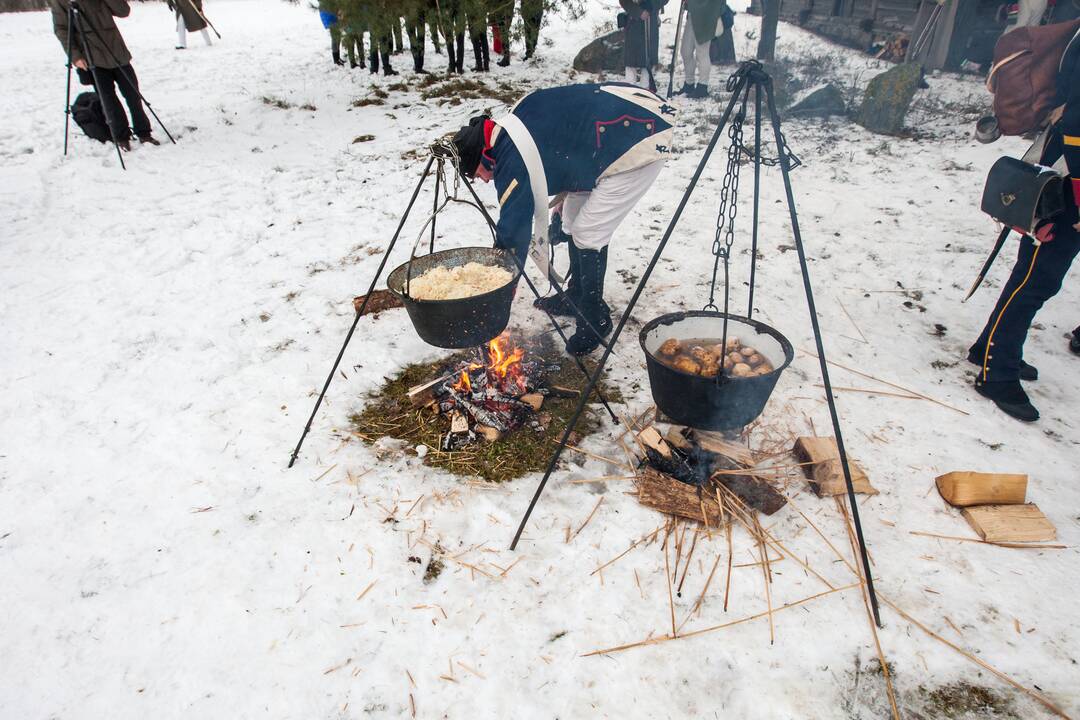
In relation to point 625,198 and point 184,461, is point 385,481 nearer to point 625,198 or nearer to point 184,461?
point 184,461

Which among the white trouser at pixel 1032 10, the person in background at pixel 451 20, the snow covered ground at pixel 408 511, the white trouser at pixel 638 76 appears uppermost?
Answer: the person in background at pixel 451 20

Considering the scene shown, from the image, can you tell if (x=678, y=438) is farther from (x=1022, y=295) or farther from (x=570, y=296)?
(x=1022, y=295)

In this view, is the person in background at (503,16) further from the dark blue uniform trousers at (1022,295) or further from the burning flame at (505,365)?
the dark blue uniform trousers at (1022,295)

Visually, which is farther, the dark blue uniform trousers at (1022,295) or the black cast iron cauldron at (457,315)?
the dark blue uniform trousers at (1022,295)

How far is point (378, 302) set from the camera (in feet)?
15.8

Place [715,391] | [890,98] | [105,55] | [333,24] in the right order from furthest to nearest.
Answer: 1. [333,24]
2. [890,98]
3. [105,55]
4. [715,391]

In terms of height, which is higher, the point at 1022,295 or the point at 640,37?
the point at 640,37

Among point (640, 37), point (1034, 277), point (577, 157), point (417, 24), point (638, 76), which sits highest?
point (417, 24)

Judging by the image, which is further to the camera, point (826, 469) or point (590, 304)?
→ point (590, 304)

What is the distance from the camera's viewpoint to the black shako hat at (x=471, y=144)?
3.27 meters

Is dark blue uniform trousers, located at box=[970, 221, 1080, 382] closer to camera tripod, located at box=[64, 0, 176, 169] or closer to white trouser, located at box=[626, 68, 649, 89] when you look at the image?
white trouser, located at box=[626, 68, 649, 89]

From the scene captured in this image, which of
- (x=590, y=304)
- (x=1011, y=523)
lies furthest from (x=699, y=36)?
(x=1011, y=523)

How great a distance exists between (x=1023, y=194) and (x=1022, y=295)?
2.25ft

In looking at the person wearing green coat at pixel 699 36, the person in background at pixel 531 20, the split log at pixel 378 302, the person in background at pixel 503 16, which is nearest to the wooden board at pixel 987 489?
the split log at pixel 378 302
